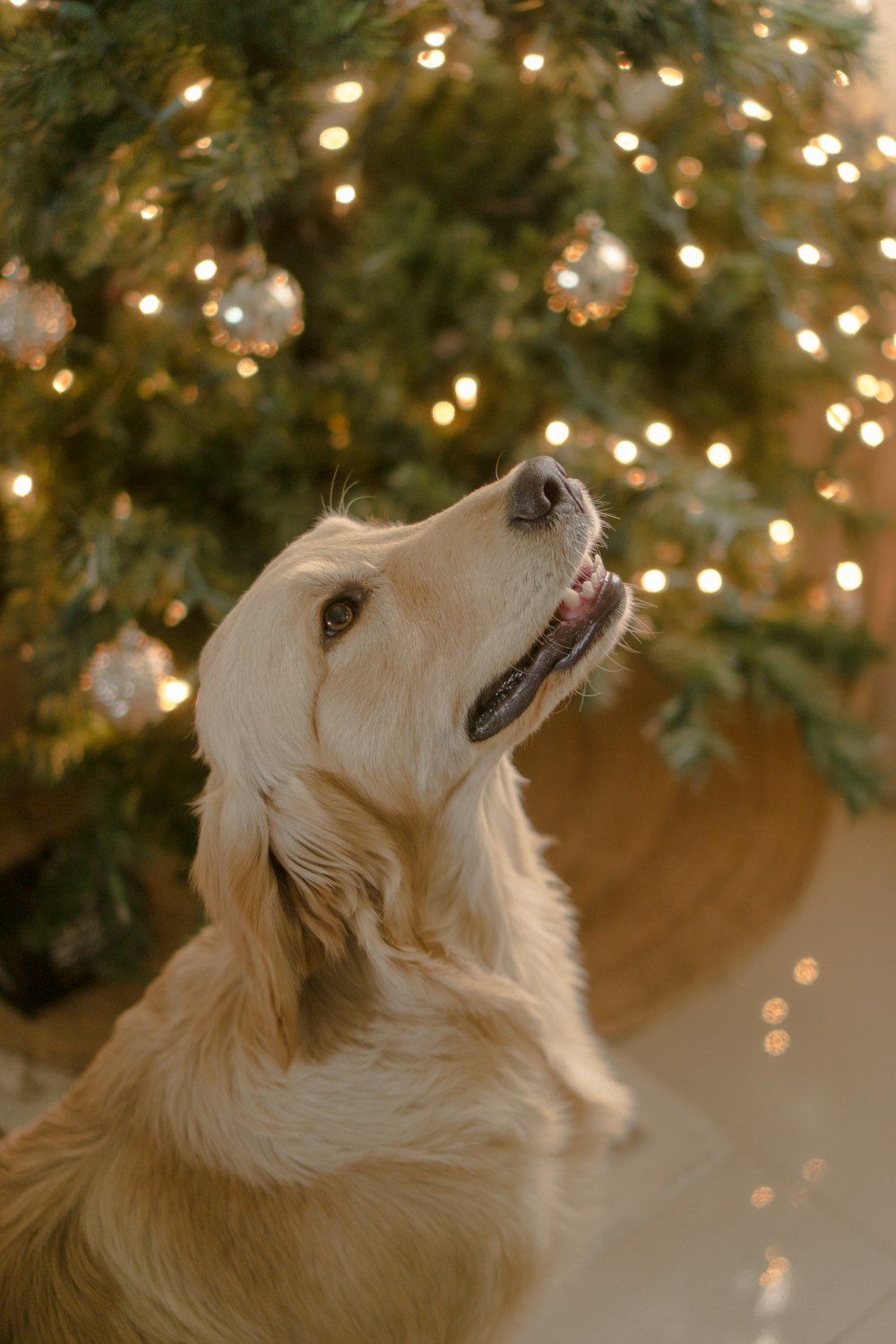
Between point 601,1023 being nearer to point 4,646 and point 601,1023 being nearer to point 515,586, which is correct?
point 515,586

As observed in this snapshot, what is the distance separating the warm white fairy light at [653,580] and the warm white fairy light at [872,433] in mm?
607

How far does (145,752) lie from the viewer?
2.05 metres

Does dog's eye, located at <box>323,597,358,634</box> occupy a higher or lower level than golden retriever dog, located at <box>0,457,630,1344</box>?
higher

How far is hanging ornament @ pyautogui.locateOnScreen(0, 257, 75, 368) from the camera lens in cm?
175

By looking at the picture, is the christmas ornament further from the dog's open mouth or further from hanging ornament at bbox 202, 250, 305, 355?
the dog's open mouth

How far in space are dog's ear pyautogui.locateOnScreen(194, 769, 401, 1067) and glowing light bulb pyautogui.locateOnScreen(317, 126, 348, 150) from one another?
137cm

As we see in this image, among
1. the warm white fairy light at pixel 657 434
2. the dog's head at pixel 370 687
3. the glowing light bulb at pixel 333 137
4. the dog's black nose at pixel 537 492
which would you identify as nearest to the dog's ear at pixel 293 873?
the dog's head at pixel 370 687

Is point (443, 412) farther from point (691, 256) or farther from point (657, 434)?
point (691, 256)

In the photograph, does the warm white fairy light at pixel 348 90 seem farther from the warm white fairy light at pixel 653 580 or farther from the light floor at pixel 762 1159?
the light floor at pixel 762 1159

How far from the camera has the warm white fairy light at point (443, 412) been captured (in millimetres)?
2320

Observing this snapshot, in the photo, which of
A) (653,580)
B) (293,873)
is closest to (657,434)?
(653,580)

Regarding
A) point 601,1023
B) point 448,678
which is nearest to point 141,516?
point 448,678

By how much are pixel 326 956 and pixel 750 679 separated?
142 centimetres

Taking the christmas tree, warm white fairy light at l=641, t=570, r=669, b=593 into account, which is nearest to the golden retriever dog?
the christmas tree
